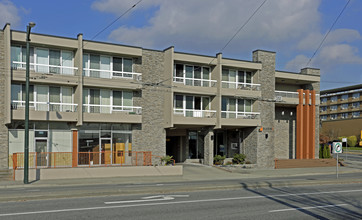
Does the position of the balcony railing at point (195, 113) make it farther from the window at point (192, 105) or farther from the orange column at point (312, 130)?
the orange column at point (312, 130)

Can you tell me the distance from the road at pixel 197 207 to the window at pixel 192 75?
62.4 ft

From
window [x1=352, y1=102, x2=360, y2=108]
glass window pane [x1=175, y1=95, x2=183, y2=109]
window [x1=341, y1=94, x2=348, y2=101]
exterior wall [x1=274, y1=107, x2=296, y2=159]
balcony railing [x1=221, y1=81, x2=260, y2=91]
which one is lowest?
exterior wall [x1=274, y1=107, x2=296, y2=159]

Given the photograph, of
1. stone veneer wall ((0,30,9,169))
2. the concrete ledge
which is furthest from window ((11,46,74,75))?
the concrete ledge

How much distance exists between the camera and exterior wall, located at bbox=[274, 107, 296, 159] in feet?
141

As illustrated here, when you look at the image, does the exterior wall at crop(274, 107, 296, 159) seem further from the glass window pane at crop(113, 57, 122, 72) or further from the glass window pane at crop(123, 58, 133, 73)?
the glass window pane at crop(113, 57, 122, 72)

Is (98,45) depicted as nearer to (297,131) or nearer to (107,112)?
(107,112)

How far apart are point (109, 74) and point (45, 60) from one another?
16.1 ft

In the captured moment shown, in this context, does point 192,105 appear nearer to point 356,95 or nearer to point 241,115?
point 241,115

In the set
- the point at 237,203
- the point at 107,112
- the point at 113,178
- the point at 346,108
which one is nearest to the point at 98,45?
the point at 107,112

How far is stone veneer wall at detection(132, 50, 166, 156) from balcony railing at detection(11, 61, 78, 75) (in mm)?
5526

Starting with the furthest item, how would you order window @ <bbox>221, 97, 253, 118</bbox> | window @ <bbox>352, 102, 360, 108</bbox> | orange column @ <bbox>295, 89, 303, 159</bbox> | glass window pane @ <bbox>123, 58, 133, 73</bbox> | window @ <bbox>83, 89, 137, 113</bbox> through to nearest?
1. window @ <bbox>352, 102, 360, 108</bbox>
2. orange column @ <bbox>295, 89, 303, 159</bbox>
3. window @ <bbox>221, 97, 253, 118</bbox>
4. glass window pane @ <bbox>123, 58, 133, 73</bbox>
5. window @ <bbox>83, 89, 137, 113</bbox>

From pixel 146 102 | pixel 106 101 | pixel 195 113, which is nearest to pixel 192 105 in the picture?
pixel 195 113

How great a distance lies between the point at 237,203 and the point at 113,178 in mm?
13064

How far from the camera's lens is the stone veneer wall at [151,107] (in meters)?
32.9
